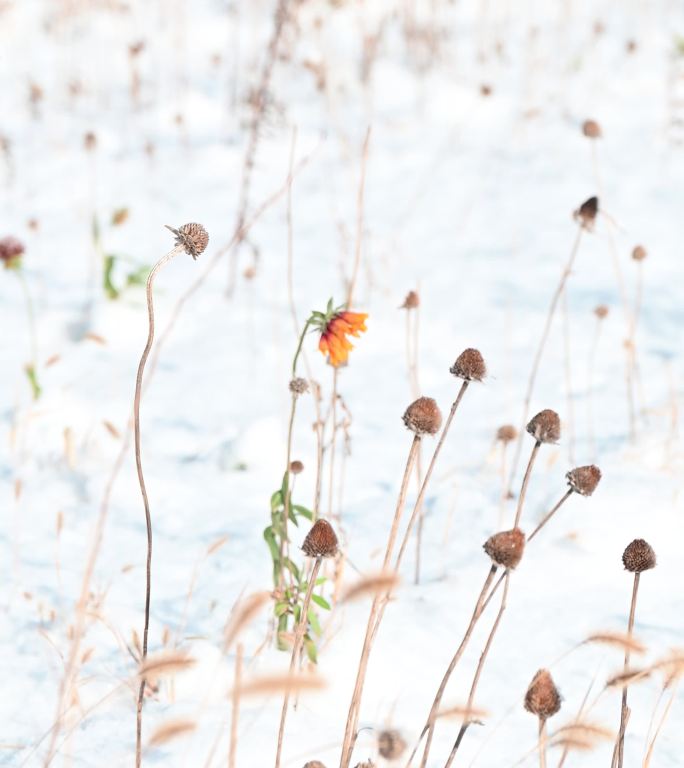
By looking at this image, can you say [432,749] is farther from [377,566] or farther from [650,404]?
[650,404]

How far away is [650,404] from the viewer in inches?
90.3

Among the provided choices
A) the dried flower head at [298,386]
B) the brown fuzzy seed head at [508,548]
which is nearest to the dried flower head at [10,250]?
the dried flower head at [298,386]

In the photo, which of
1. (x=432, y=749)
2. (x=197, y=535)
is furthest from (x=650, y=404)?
(x=432, y=749)

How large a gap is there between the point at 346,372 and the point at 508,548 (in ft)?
6.17

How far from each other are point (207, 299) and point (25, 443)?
1031 millimetres

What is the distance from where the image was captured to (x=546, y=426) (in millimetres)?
1041

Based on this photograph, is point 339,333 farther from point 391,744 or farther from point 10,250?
point 10,250

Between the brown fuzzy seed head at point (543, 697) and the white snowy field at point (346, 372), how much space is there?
0.73 ft

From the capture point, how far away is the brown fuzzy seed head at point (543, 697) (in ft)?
2.83

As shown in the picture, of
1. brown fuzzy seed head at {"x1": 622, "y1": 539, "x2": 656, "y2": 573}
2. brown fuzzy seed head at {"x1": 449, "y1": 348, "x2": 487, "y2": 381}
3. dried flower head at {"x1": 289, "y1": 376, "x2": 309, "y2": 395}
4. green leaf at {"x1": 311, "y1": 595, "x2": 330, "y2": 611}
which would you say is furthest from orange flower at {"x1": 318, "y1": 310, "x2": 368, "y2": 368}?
brown fuzzy seed head at {"x1": 622, "y1": 539, "x2": 656, "y2": 573}

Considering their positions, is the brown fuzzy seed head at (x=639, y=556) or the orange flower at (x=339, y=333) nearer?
the brown fuzzy seed head at (x=639, y=556)

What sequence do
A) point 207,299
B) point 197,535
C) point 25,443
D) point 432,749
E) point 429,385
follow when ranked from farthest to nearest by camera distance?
point 207,299 < point 429,385 < point 25,443 < point 197,535 < point 432,749

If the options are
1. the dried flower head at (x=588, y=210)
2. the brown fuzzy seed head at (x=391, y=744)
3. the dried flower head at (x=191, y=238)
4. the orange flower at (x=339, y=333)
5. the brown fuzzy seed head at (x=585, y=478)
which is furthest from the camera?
the dried flower head at (x=588, y=210)

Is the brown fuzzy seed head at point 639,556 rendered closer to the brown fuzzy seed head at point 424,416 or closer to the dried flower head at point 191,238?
the brown fuzzy seed head at point 424,416
